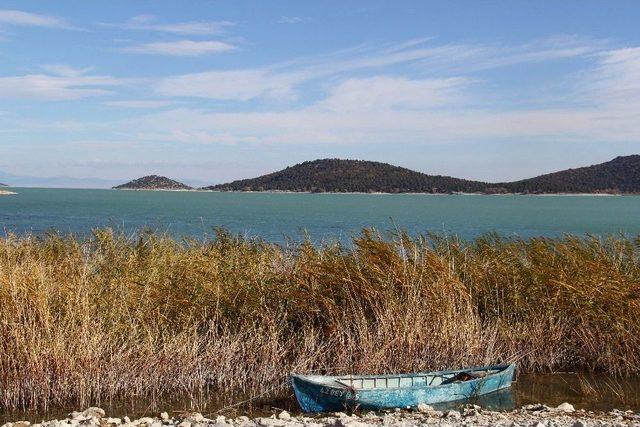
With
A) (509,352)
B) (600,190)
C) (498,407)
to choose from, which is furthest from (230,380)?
(600,190)

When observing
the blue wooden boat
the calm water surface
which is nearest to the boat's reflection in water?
the calm water surface

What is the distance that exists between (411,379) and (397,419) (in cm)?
165

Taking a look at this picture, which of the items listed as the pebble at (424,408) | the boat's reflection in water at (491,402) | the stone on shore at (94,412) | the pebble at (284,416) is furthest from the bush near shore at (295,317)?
the pebble at (284,416)

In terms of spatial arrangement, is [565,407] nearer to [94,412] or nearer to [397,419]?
[397,419]

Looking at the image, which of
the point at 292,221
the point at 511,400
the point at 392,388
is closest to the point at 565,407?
the point at 511,400

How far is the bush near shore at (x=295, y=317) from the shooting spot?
13.1m

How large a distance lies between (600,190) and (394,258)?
193 m

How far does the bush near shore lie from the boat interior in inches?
29.0

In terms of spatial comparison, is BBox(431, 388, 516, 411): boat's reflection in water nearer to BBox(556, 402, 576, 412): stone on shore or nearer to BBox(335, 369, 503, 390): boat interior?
BBox(335, 369, 503, 390): boat interior

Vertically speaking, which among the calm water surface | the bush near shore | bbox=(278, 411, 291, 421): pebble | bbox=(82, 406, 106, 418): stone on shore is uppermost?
the bush near shore

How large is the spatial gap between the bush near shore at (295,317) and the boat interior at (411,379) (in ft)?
2.42

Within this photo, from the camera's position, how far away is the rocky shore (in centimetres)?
1145

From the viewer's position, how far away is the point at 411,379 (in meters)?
13.9

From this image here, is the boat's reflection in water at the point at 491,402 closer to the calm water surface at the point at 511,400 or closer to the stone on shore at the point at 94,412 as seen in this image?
the calm water surface at the point at 511,400
